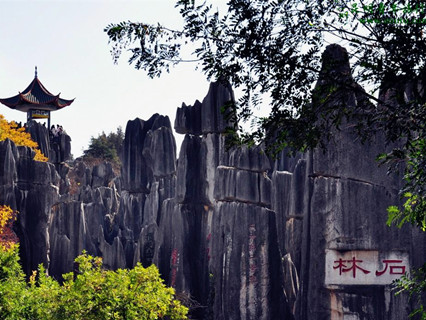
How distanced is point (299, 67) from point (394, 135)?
1.19m

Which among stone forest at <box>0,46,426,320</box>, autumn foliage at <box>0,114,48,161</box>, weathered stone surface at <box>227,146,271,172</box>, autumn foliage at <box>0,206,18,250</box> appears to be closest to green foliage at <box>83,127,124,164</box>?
autumn foliage at <box>0,114,48,161</box>

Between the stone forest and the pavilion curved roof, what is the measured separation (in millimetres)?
20502

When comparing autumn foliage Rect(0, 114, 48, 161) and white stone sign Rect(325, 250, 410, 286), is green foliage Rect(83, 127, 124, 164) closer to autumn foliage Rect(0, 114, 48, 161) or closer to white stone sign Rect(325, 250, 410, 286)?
autumn foliage Rect(0, 114, 48, 161)

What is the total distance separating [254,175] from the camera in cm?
1811

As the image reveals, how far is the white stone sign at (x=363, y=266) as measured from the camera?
13.8m

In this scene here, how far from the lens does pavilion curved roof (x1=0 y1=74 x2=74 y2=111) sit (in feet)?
165

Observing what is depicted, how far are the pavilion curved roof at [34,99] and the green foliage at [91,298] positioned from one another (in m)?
38.7

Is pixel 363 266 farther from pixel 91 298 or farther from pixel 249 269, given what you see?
pixel 91 298

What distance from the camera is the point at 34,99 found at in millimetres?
50844

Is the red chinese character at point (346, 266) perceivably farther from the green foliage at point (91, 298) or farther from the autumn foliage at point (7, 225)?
the autumn foliage at point (7, 225)

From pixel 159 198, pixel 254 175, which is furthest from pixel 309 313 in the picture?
pixel 159 198

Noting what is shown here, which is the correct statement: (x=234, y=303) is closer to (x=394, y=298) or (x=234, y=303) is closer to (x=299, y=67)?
(x=394, y=298)

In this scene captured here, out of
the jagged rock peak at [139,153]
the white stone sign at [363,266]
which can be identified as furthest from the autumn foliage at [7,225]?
the white stone sign at [363,266]

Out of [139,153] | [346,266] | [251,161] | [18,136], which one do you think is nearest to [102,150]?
[18,136]
